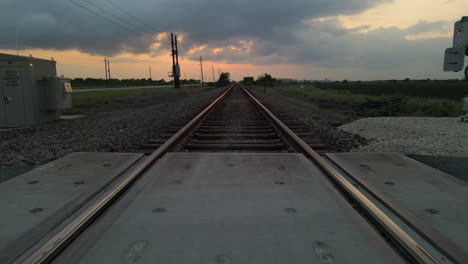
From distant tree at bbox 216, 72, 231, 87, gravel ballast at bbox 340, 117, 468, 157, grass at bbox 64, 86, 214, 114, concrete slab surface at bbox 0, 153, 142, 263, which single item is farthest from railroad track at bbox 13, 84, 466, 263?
distant tree at bbox 216, 72, 231, 87

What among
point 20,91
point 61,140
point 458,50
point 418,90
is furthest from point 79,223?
point 418,90

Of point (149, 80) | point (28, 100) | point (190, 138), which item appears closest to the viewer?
point (190, 138)

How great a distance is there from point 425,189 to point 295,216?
5.22 feet

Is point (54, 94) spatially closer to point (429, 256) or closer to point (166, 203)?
point (166, 203)

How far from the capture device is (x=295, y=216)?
102 inches

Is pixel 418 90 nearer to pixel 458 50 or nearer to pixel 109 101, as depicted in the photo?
pixel 109 101

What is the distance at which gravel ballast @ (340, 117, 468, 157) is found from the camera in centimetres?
598

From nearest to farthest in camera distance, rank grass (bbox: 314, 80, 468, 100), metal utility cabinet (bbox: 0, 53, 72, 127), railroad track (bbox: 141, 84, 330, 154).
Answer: railroad track (bbox: 141, 84, 330, 154)
metal utility cabinet (bbox: 0, 53, 72, 127)
grass (bbox: 314, 80, 468, 100)

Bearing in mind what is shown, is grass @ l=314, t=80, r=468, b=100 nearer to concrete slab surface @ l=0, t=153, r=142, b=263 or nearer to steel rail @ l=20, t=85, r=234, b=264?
concrete slab surface @ l=0, t=153, r=142, b=263

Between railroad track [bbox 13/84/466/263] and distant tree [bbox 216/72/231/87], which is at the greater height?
distant tree [bbox 216/72/231/87]

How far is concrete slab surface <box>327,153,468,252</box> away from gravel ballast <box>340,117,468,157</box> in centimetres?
168

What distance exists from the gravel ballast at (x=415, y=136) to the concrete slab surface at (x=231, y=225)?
3343 mm

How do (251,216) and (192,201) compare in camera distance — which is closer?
(251,216)

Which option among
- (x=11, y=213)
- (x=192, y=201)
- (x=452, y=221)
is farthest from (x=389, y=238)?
(x=11, y=213)
